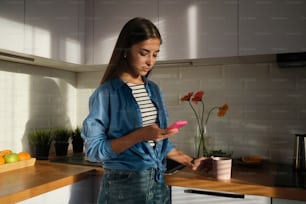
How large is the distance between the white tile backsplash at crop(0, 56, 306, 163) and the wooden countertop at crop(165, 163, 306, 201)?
25cm

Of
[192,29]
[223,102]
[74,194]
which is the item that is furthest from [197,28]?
[74,194]

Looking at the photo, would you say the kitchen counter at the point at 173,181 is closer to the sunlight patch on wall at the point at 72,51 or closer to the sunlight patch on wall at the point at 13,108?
the sunlight patch on wall at the point at 13,108

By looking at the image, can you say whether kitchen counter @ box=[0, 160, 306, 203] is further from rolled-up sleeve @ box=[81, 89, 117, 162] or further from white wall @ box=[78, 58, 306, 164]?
rolled-up sleeve @ box=[81, 89, 117, 162]

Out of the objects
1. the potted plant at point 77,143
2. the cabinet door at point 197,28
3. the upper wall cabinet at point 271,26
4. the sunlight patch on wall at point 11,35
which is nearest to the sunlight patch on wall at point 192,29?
the cabinet door at point 197,28

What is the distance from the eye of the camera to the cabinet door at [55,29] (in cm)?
124

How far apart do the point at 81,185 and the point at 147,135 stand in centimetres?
53

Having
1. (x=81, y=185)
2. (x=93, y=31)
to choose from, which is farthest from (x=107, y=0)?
(x=81, y=185)

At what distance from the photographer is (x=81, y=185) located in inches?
49.2

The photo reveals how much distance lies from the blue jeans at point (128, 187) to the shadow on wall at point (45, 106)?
2.55ft

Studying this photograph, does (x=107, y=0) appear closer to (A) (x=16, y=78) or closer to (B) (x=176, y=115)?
(A) (x=16, y=78)

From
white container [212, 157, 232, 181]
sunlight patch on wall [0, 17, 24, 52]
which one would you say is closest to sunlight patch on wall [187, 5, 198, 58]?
white container [212, 157, 232, 181]

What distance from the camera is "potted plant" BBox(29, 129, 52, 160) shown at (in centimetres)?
153

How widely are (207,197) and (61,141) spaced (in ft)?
2.96

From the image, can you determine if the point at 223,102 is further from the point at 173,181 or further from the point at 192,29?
the point at 173,181
